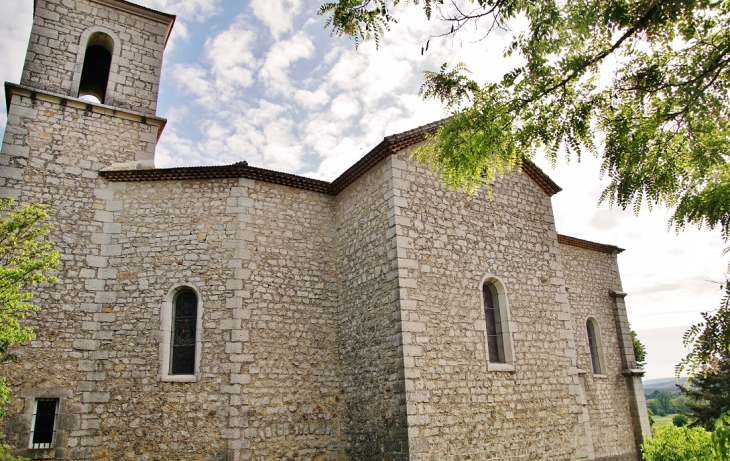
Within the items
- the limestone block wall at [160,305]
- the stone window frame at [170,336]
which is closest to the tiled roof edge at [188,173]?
the limestone block wall at [160,305]

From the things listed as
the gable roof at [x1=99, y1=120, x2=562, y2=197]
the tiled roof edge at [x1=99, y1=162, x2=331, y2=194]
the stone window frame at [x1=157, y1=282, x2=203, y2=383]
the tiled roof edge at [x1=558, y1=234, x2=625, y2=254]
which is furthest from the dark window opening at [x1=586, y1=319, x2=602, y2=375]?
the stone window frame at [x1=157, y1=282, x2=203, y2=383]

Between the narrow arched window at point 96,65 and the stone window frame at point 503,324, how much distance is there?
416 inches

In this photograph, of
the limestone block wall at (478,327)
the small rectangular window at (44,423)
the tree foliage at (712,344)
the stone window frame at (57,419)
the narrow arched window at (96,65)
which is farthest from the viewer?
the narrow arched window at (96,65)

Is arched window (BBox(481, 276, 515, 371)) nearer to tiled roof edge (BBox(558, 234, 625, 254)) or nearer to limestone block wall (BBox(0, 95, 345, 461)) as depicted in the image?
limestone block wall (BBox(0, 95, 345, 461))

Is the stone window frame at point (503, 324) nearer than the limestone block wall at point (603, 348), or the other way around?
the stone window frame at point (503, 324)

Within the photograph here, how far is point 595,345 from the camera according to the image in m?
14.9

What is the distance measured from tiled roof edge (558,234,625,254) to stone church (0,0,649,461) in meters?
3.53

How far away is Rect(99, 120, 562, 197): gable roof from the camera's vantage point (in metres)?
10.0

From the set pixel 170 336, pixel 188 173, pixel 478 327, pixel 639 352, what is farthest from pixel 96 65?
pixel 639 352

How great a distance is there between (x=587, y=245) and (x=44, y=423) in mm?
15093

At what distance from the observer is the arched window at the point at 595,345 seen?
47.8 feet

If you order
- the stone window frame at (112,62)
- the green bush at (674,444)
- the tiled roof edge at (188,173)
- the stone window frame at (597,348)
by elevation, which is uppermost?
the stone window frame at (112,62)

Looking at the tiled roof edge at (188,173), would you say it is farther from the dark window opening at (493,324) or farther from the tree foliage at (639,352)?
the tree foliage at (639,352)

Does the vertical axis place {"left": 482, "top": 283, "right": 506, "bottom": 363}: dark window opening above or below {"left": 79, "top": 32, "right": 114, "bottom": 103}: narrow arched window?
below
